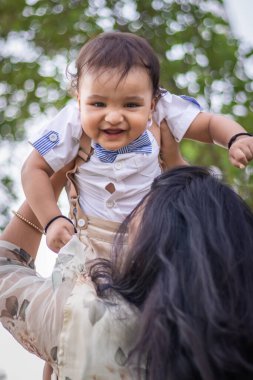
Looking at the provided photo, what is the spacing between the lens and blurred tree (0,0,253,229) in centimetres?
558

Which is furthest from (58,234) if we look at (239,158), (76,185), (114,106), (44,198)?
(239,158)

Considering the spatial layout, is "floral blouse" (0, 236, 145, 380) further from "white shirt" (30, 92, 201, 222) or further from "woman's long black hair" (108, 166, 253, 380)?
"white shirt" (30, 92, 201, 222)

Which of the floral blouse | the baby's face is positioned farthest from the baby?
the floral blouse

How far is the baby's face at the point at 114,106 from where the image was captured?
6.71 ft

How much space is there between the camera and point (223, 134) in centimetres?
207

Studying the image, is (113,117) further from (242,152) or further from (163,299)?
(163,299)

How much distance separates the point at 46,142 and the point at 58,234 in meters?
0.26

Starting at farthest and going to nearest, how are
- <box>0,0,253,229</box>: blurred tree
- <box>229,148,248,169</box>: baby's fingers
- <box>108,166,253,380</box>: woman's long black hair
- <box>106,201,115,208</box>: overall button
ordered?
<box>0,0,253,229</box>: blurred tree < <box>106,201,115,208</box>: overall button < <box>229,148,248,169</box>: baby's fingers < <box>108,166,253,380</box>: woman's long black hair

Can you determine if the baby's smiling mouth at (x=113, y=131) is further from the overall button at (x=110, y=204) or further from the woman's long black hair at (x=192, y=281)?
the woman's long black hair at (x=192, y=281)

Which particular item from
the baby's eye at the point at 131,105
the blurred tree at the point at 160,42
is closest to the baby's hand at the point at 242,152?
the baby's eye at the point at 131,105

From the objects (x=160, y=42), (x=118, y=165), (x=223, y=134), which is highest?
(x=223, y=134)

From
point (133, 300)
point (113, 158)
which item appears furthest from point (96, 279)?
point (113, 158)

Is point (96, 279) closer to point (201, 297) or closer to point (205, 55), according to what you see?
point (201, 297)

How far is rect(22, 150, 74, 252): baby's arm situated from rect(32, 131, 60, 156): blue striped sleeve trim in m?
0.02
